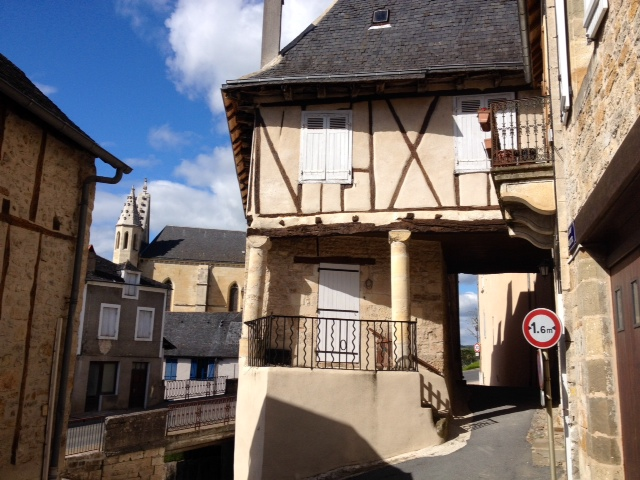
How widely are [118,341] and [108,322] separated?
912 mm

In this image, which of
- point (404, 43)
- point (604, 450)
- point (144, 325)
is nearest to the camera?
point (604, 450)

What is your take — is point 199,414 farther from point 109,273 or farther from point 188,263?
point 188,263

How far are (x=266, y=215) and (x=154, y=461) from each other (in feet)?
26.6

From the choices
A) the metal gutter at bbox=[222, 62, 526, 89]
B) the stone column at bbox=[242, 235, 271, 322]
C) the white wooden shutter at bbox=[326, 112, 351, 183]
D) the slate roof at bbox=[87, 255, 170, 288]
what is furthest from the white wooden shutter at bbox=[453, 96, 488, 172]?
the slate roof at bbox=[87, 255, 170, 288]

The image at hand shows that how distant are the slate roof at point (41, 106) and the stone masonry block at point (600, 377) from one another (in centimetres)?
639

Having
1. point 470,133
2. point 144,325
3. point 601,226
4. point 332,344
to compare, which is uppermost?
point 470,133

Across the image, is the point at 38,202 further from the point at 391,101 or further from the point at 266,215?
the point at 391,101

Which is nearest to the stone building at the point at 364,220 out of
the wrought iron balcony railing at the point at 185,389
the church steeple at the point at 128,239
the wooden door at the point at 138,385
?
the wooden door at the point at 138,385

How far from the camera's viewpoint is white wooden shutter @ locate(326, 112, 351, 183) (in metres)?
11.5

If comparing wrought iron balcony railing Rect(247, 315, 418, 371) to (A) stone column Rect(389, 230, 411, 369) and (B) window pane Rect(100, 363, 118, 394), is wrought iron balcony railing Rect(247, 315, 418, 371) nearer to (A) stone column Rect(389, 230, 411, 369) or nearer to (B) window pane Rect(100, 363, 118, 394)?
(A) stone column Rect(389, 230, 411, 369)

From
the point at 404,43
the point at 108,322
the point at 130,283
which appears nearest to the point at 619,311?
the point at 404,43

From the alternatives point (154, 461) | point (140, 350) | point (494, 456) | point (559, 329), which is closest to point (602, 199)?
point (559, 329)

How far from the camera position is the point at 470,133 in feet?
36.5

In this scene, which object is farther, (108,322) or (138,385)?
(138,385)
